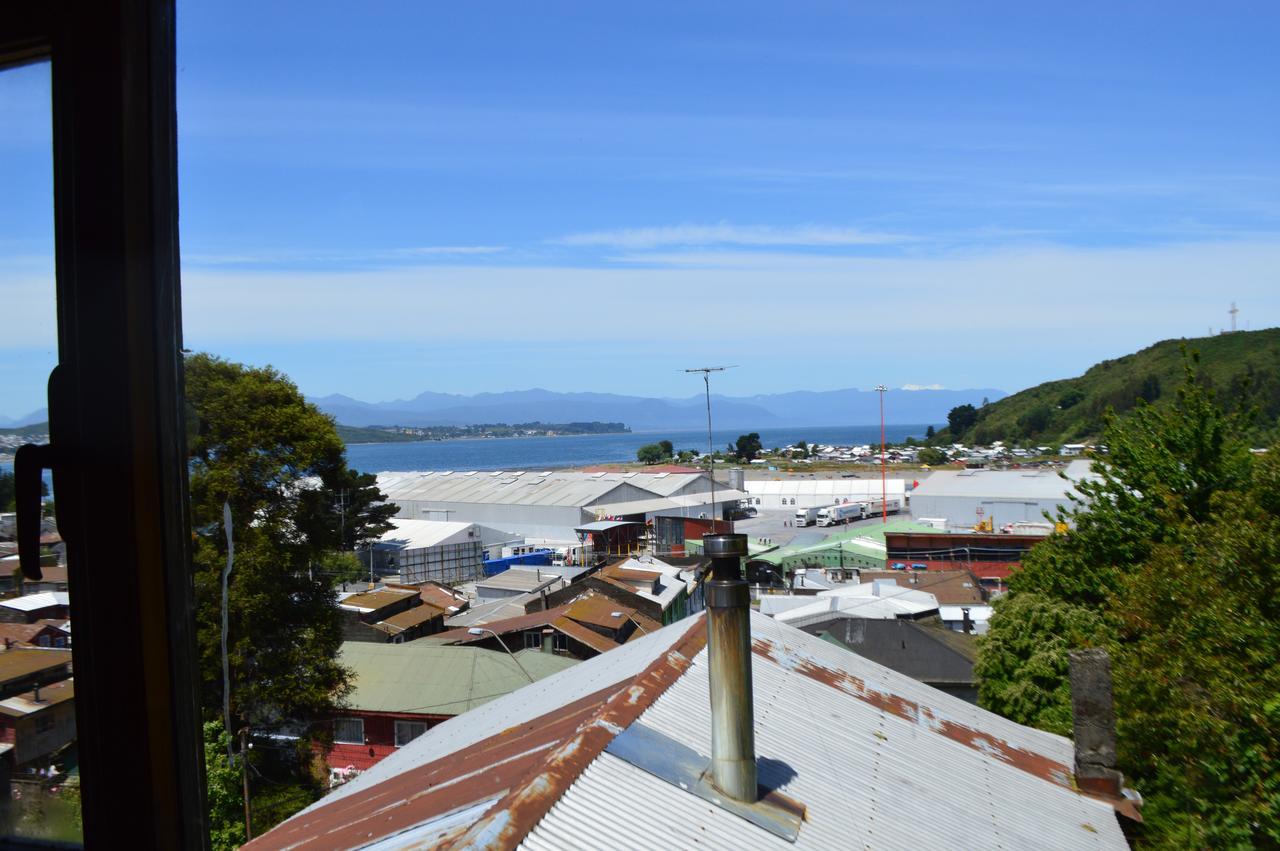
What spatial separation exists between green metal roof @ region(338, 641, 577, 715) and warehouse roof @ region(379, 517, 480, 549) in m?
12.8

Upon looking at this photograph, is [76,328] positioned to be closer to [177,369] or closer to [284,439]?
[177,369]

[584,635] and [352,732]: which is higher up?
[584,635]

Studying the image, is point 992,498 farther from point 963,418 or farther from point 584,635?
point 963,418

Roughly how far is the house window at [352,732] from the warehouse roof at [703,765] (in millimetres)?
6455

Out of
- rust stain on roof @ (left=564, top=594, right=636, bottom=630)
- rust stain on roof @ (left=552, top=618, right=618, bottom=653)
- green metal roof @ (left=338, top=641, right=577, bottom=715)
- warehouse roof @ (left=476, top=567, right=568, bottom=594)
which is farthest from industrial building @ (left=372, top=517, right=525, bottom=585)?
green metal roof @ (left=338, top=641, right=577, bottom=715)

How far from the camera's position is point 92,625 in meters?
0.86

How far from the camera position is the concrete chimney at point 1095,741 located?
18.5 ft

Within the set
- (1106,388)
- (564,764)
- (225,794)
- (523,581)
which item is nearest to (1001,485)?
(523,581)

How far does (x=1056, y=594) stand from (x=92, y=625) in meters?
12.6

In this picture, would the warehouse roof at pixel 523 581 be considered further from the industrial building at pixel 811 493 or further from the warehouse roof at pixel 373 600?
the industrial building at pixel 811 493

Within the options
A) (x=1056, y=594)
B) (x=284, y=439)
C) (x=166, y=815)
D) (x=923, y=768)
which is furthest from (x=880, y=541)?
(x=166, y=815)

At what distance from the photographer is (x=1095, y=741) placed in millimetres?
5648

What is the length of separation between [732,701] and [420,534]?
25.6 meters

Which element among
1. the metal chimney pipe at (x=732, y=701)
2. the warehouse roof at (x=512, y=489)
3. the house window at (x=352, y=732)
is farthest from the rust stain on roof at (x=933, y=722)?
the warehouse roof at (x=512, y=489)
